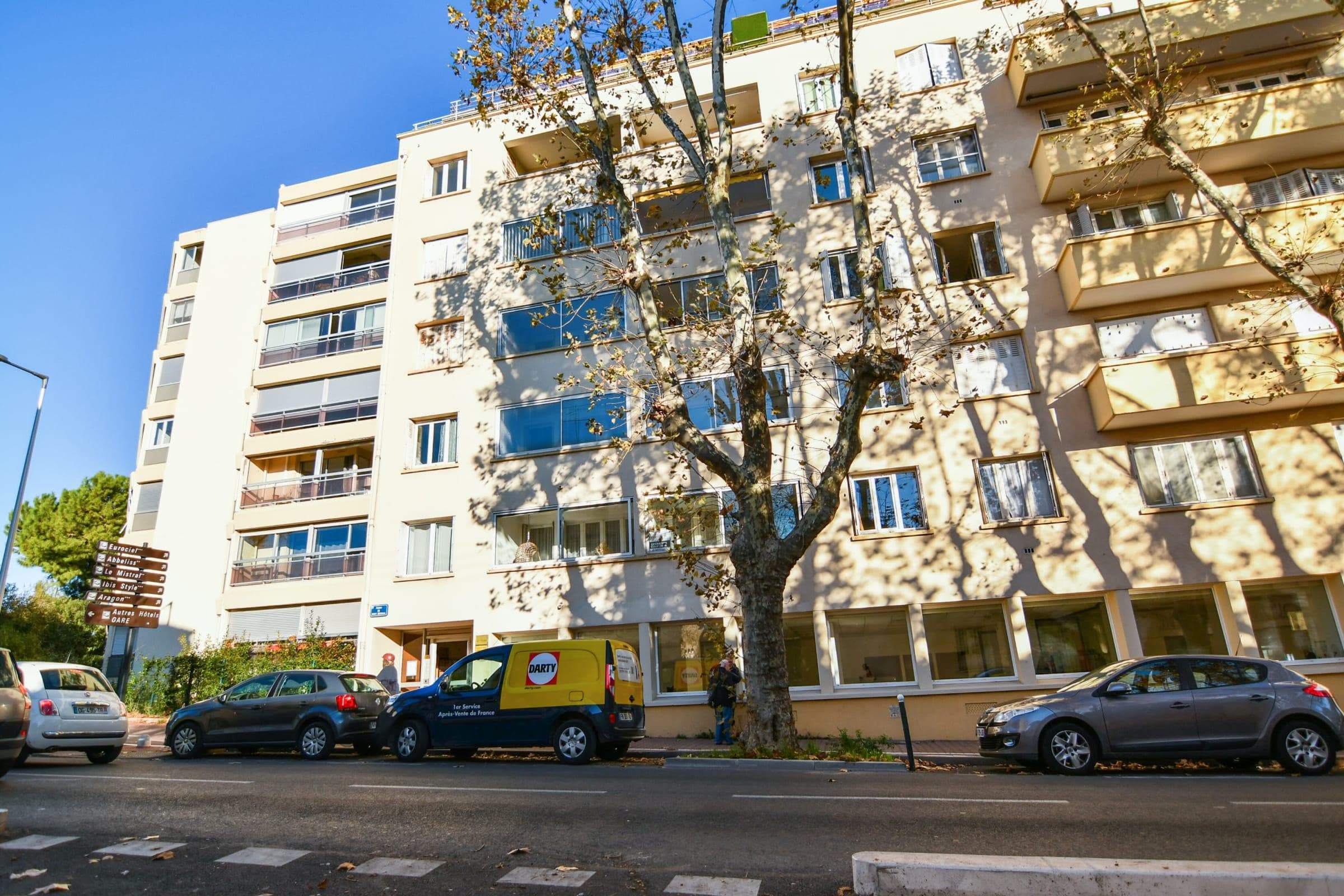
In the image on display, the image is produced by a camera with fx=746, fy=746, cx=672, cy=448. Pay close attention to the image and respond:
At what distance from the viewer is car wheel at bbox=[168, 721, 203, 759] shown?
13.4m

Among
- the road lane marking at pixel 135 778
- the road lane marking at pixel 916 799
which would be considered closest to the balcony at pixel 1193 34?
the road lane marking at pixel 916 799

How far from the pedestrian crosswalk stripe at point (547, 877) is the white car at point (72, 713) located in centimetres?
1060

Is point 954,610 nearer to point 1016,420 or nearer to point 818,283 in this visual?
point 1016,420

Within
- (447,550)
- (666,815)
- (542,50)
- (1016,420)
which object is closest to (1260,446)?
(1016,420)

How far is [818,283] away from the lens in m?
18.8

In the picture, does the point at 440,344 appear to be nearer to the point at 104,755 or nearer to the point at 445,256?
the point at 445,256

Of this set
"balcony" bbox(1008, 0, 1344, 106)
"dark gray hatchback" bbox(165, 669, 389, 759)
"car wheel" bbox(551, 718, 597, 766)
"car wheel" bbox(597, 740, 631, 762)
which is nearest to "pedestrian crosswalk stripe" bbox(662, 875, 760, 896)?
"car wheel" bbox(551, 718, 597, 766)

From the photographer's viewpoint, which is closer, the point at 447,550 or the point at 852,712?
the point at 852,712

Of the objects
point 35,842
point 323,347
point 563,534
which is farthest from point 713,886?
point 323,347

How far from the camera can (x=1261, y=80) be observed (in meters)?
18.1

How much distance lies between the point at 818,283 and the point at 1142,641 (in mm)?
10629

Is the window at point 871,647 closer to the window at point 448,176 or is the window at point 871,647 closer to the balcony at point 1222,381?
the balcony at point 1222,381

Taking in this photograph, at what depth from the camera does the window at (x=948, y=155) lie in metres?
19.0

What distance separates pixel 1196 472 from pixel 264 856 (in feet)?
57.3
